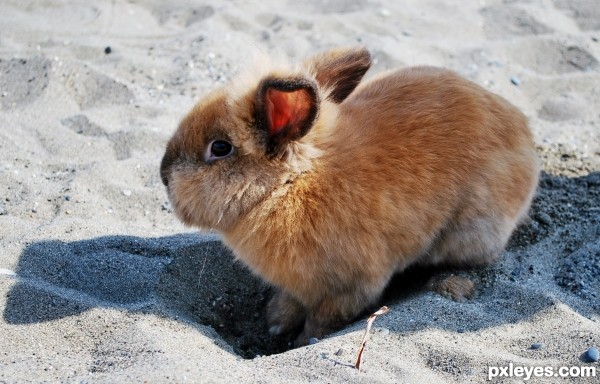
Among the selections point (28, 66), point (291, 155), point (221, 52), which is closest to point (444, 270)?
point (291, 155)

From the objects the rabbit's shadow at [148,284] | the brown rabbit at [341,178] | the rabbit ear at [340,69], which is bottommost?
the rabbit's shadow at [148,284]

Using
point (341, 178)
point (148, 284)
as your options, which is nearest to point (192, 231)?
point (148, 284)

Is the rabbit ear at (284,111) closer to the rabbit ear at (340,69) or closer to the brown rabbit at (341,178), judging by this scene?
the brown rabbit at (341,178)

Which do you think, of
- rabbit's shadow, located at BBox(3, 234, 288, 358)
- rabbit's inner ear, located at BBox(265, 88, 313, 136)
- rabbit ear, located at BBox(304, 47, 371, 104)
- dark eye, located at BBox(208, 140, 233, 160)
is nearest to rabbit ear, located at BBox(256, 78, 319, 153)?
rabbit's inner ear, located at BBox(265, 88, 313, 136)

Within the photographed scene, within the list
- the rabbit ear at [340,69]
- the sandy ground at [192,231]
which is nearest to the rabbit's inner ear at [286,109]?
the rabbit ear at [340,69]

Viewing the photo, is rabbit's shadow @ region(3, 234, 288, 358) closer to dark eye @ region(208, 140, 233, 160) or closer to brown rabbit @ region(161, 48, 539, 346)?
brown rabbit @ region(161, 48, 539, 346)

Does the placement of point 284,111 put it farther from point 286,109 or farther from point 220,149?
point 220,149
